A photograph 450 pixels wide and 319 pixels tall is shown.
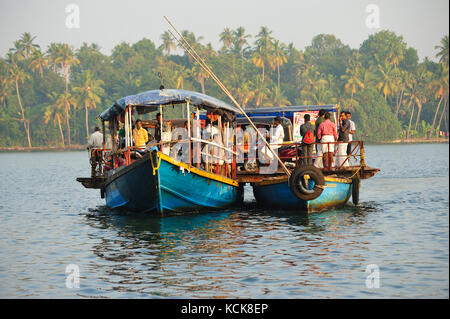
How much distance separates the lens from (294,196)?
749 inches

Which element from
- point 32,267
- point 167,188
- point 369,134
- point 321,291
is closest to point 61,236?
point 167,188

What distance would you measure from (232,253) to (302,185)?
4785 millimetres

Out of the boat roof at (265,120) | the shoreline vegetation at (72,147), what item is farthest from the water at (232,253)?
the shoreline vegetation at (72,147)

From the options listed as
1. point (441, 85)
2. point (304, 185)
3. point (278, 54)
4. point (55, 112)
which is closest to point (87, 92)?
point (55, 112)

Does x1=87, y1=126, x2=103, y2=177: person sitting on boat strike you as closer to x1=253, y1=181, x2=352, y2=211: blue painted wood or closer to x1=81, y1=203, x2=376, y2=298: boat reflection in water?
x1=81, y1=203, x2=376, y2=298: boat reflection in water

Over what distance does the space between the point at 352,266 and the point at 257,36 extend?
102 metres

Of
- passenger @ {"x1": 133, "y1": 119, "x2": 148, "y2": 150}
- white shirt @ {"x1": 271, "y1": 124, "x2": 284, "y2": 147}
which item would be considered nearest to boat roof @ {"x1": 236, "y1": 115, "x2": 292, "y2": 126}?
white shirt @ {"x1": 271, "y1": 124, "x2": 284, "y2": 147}

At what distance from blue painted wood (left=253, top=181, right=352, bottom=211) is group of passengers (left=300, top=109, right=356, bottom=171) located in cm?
92

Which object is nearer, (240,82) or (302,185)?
(302,185)

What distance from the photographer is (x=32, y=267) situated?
13602 mm

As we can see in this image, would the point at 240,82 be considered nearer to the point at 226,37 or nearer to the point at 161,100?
the point at 226,37

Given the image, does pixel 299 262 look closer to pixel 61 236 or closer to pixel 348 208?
pixel 61 236

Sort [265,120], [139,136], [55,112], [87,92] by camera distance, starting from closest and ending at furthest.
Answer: [139,136] → [265,120] → [87,92] → [55,112]

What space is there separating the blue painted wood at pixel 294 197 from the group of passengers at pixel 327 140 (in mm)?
920
